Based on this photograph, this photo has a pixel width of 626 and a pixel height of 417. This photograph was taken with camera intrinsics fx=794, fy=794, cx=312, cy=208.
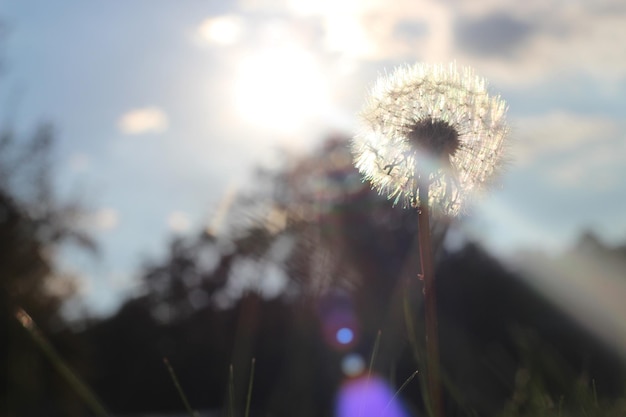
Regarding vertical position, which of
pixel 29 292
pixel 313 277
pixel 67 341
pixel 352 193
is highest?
pixel 313 277

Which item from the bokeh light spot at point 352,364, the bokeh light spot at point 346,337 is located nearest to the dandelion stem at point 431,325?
the bokeh light spot at point 346,337

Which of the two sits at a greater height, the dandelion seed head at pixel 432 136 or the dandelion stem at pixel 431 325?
the dandelion seed head at pixel 432 136

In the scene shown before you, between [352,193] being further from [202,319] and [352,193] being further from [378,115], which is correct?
[378,115]

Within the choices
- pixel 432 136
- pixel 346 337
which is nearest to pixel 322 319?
pixel 346 337

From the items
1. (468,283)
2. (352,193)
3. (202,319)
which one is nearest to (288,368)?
(202,319)

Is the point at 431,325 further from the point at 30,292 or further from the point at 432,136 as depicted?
the point at 30,292

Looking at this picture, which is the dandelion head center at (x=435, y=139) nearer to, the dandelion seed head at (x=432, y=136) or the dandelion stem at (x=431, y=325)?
the dandelion seed head at (x=432, y=136)

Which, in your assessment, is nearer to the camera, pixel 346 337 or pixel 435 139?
pixel 435 139

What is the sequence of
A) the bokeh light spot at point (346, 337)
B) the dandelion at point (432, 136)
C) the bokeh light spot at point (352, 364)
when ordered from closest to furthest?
the dandelion at point (432, 136)
the bokeh light spot at point (346, 337)
the bokeh light spot at point (352, 364)
